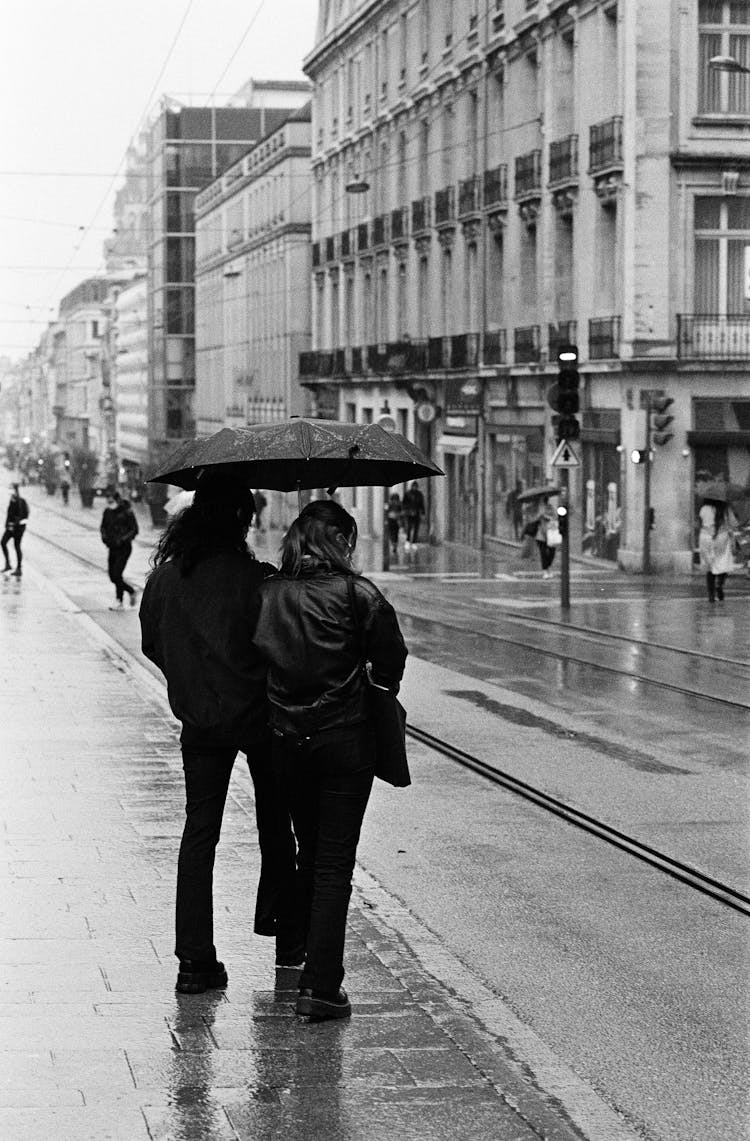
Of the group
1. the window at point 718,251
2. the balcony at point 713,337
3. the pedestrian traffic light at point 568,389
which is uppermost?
the window at point 718,251

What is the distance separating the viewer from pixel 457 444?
50.3 m

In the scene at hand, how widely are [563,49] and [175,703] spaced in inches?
1452

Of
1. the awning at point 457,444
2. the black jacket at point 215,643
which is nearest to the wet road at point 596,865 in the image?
the black jacket at point 215,643

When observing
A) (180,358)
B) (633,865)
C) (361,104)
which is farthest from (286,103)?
(633,865)

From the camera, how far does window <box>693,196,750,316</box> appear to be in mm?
37344

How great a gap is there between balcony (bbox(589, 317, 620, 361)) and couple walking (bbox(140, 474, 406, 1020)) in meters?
31.4

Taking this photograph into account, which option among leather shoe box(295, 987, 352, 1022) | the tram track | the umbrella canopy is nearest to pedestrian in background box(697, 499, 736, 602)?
Answer: the tram track

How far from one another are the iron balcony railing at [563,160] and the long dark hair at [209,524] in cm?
3479

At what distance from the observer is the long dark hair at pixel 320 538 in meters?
6.44

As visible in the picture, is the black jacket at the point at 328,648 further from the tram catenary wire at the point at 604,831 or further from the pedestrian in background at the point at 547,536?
the pedestrian in background at the point at 547,536

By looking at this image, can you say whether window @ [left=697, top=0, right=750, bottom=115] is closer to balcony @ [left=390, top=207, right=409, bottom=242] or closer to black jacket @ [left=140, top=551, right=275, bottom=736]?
balcony @ [left=390, top=207, right=409, bottom=242]

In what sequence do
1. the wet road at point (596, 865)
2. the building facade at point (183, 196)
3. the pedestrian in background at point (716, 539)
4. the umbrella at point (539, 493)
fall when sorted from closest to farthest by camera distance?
the wet road at point (596, 865), the pedestrian in background at point (716, 539), the umbrella at point (539, 493), the building facade at point (183, 196)

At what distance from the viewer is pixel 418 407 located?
51.1 m

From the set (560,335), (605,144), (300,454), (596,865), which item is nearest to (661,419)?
(560,335)
